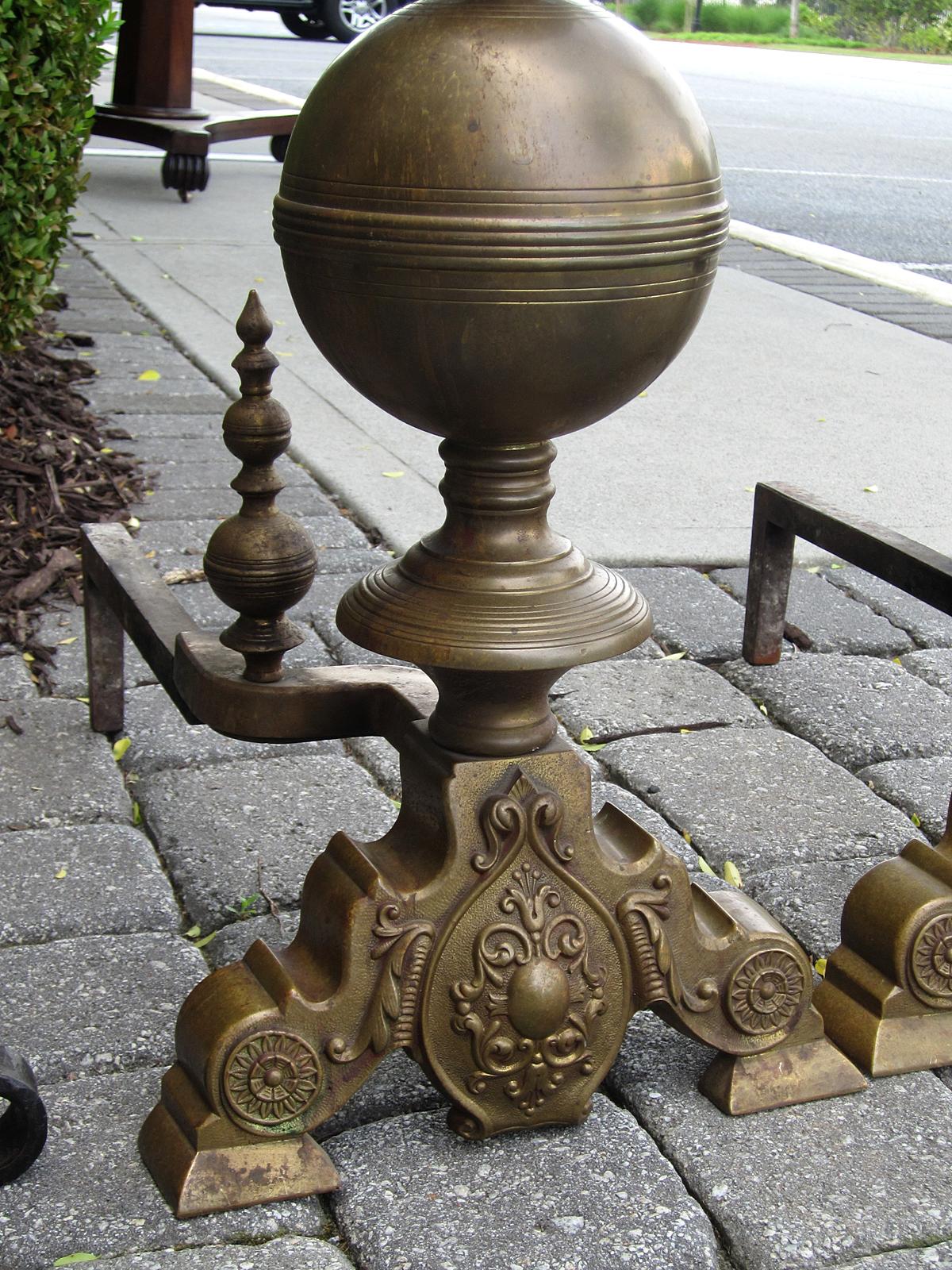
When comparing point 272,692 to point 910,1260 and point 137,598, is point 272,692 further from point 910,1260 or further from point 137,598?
point 910,1260

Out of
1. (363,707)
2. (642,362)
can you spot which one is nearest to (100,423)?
(363,707)

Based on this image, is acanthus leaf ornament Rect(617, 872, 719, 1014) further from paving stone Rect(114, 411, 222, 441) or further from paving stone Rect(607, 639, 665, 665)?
paving stone Rect(114, 411, 222, 441)

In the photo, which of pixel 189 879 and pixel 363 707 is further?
pixel 189 879

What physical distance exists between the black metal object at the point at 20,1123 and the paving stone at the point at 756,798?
1.06 metres

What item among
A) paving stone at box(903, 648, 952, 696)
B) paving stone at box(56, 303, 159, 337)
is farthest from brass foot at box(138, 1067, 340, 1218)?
paving stone at box(56, 303, 159, 337)

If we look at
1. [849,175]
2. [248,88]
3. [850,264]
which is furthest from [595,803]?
[248,88]

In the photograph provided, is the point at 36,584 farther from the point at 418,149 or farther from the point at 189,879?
the point at 418,149

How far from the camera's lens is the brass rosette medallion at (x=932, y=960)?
1.72 m

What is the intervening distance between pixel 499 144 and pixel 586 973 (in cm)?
85

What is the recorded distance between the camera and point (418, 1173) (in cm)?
155

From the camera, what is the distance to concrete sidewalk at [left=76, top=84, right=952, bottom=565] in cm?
367

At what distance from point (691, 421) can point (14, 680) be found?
99.4 inches

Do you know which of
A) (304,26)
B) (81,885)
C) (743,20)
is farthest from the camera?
(743,20)

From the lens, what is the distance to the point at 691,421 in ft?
15.1
